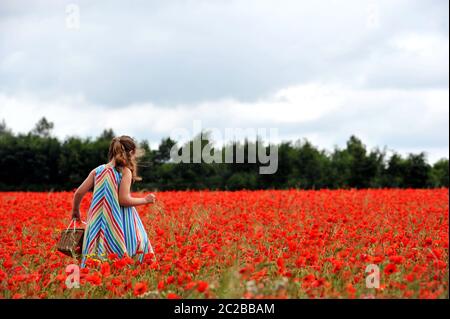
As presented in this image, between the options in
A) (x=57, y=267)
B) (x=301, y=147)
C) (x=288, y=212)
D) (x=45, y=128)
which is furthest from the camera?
(x=45, y=128)

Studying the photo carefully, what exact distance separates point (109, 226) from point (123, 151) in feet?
2.87

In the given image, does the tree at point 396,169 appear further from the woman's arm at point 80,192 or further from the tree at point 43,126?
the tree at point 43,126

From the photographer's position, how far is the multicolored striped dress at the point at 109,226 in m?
6.50

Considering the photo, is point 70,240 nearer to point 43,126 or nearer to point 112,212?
point 112,212

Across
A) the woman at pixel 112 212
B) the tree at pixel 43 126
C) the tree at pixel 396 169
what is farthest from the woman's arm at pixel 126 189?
the tree at pixel 43 126

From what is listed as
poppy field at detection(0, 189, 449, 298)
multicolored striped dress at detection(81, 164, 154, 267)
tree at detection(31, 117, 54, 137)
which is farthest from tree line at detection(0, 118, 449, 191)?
tree at detection(31, 117, 54, 137)

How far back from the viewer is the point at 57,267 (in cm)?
625

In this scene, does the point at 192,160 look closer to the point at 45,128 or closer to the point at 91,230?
the point at 91,230

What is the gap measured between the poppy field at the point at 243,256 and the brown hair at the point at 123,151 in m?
0.94

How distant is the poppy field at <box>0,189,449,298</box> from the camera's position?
4.69m

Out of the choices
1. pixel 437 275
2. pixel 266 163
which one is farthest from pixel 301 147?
pixel 437 275

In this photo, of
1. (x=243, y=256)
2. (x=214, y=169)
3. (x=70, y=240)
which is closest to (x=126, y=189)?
(x=70, y=240)

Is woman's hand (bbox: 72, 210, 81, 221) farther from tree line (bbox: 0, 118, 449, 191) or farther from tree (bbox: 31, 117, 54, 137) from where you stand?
tree (bbox: 31, 117, 54, 137)
